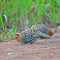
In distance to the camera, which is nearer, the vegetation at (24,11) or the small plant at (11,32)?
the vegetation at (24,11)

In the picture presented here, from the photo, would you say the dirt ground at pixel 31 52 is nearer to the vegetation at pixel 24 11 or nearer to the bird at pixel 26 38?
the bird at pixel 26 38

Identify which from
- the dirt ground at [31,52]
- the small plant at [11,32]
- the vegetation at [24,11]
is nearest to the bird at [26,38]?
the dirt ground at [31,52]

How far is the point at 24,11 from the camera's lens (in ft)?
16.1

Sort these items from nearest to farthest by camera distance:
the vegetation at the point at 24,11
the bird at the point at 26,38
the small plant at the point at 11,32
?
the bird at the point at 26,38, the vegetation at the point at 24,11, the small plant at the point at 11,32

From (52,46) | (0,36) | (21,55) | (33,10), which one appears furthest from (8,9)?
(21,55)

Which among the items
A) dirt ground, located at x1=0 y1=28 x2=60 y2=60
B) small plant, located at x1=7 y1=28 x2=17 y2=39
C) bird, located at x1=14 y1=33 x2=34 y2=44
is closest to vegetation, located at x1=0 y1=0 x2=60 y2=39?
small plant, located at x1=7 y1=28 x2=17 y2=39

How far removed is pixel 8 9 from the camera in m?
5.03

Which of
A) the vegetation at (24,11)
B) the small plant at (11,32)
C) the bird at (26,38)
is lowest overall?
the small plant at (11,32)

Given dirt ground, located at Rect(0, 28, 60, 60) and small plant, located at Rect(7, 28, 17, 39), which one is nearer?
dirt ground, located at Rect(0, 28, 60, 60)

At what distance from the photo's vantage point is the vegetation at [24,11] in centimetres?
474

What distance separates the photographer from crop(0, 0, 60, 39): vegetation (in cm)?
474

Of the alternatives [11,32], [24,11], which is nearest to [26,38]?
[24,11]

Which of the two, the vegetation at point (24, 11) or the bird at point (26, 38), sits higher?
the vegetation at point (24, 11)

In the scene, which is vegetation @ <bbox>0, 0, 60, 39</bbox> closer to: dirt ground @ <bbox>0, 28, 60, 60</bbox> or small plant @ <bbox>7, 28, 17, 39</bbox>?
small plant @ <bbox>7, 28, 17, 39</bbox>
